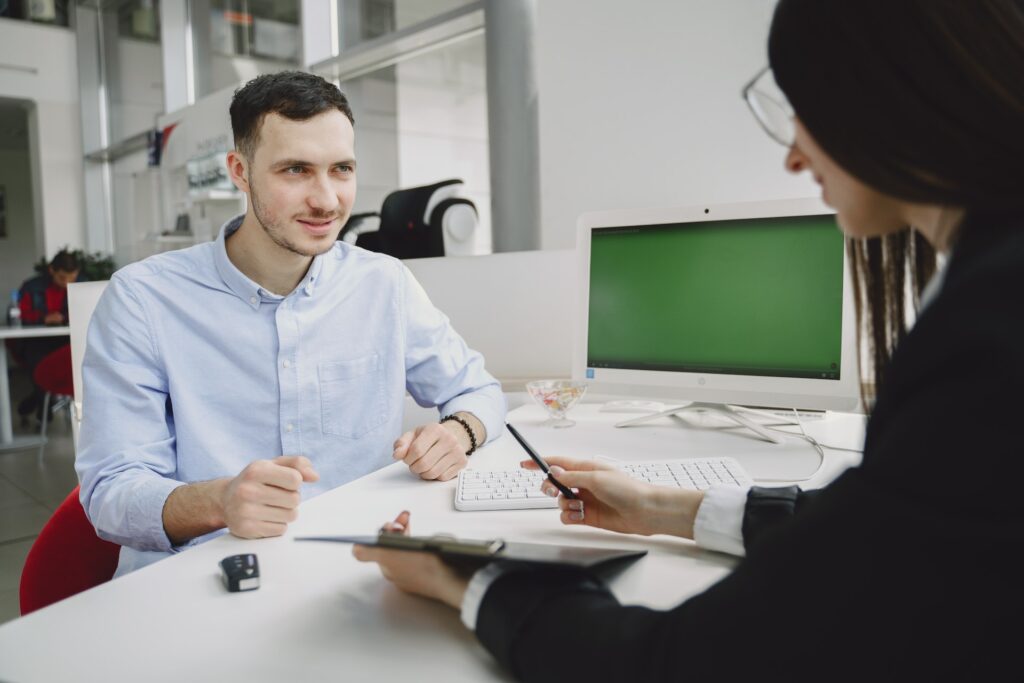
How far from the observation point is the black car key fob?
79 cm

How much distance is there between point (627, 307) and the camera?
68.4 inches

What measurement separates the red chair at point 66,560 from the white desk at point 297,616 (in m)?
0.45

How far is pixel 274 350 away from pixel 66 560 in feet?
1.67

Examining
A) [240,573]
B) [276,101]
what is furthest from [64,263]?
[240,573]

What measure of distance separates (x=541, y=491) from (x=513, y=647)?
494 millimetres

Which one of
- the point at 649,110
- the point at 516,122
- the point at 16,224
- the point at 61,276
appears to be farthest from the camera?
the point at 16,224

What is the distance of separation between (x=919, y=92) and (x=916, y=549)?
0.31 meters

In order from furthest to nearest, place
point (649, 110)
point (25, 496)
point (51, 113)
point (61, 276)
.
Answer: point (51, 113)
point (61, 276)
point (25, 496)
point (649, 110)

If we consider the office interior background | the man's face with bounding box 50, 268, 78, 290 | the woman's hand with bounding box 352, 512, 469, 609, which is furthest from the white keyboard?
the man's face with bounding box 50, 268, 78, 290

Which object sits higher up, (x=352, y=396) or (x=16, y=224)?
(x=16, y=224)

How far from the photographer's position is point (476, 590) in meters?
0.64

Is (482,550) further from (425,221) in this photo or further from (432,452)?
(425,221)

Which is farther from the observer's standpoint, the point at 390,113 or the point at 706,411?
the point at 390,113

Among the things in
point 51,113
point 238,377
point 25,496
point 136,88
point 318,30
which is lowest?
point 25,496
